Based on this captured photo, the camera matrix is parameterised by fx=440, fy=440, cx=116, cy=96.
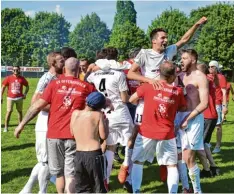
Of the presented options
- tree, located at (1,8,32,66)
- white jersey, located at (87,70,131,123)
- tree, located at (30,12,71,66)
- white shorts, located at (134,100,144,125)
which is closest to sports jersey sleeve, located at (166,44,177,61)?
white jersey, located at (87,70,131,123)

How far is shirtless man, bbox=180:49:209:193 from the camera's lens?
22.2 feet

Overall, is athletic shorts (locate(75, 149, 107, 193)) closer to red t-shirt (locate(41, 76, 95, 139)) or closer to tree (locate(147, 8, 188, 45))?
red t-shirt (locate(41, 76, 95, 139))

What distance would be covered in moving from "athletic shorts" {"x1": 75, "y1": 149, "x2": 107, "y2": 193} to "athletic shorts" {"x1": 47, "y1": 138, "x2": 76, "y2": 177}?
0.28 m

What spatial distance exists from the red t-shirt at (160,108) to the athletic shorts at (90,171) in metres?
0.91

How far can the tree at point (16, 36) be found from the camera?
79.4 meters

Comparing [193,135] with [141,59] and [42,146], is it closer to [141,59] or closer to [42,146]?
[141,59]

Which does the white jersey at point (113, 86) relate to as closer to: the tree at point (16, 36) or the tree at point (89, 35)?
the tree at point (16, 36)

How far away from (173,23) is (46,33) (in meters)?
44.4

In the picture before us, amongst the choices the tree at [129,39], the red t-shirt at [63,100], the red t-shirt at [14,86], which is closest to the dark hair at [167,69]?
the red t-shirt at [63,100]

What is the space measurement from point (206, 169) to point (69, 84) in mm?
3680

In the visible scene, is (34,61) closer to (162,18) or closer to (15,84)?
(162,18)

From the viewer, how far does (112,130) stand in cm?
727

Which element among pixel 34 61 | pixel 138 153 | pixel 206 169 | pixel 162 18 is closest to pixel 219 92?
pixel 206 169

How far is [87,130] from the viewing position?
5.66m
